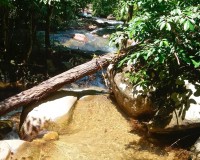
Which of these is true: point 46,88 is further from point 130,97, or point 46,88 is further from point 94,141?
point 130,97

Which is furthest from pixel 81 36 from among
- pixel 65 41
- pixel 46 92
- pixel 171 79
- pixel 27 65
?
pixel 171 79

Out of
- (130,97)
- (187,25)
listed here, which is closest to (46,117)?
(130,97)

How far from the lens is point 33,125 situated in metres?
6.58

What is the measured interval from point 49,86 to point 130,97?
2.23 m

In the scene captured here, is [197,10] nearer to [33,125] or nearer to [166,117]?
[166,117]

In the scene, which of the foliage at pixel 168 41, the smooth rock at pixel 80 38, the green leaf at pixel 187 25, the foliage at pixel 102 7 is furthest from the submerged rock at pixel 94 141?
the foliage at pixel 102 7

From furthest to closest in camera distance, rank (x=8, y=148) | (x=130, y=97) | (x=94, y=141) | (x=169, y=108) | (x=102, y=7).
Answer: (x=102, y=7)
(x=130, y=97)
(x=94, y=141)
(x=169, y=108)
(x=8, y=148)

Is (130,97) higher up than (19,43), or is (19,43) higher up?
(19,43)

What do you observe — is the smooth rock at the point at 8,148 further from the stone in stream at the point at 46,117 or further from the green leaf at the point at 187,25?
the green leaf at the point at 187,25

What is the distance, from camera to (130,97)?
20.5 ft

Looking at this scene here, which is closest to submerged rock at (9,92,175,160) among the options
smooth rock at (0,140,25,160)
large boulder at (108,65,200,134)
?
smooth rock at (0,140,25,160)

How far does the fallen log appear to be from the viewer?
22.5ft

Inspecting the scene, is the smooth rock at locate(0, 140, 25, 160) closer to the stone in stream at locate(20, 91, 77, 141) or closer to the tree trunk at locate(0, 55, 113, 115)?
the stone in stream at locate(20, 91, 77, 141)

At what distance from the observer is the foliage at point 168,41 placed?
4.49 m
